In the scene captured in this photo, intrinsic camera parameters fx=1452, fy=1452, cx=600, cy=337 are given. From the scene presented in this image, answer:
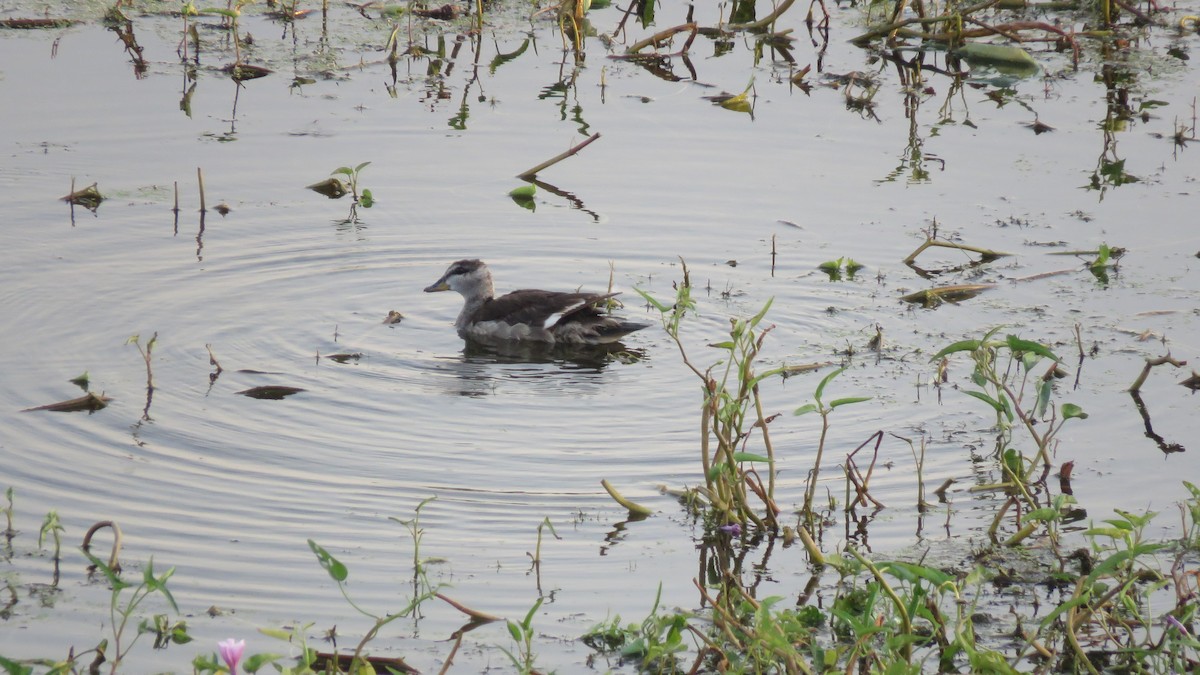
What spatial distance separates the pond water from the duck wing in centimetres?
28

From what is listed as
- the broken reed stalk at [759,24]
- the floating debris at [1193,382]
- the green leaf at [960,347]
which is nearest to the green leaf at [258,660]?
the green leaf at [960,347]

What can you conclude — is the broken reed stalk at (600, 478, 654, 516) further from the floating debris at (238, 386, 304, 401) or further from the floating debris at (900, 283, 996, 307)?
the floating debris at (900, 283, 996, 307)

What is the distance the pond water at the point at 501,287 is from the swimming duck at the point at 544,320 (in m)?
0.21

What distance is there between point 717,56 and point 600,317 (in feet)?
19.4

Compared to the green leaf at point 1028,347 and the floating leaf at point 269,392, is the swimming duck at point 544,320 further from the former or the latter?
the green leaf at point 1028,347

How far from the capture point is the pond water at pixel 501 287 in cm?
629

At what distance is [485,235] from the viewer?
35.8 ft

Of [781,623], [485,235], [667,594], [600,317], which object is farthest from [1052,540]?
[485,235]

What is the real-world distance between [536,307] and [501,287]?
1080 millimetres

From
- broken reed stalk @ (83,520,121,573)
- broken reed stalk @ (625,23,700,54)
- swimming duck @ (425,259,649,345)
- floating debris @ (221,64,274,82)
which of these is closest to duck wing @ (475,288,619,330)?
swimming duck @ (425,259,649,345)

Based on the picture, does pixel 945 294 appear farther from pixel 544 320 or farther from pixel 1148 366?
pixel 544 320

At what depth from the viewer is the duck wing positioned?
9438 mm

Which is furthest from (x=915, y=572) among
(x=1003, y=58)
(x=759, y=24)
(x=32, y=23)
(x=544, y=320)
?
(x=32, y=23)

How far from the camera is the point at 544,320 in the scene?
9578 millimetres
